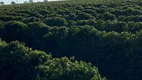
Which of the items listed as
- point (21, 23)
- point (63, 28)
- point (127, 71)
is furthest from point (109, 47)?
point (21, 23)

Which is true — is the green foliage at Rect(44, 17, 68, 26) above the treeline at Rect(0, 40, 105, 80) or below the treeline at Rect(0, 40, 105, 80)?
below

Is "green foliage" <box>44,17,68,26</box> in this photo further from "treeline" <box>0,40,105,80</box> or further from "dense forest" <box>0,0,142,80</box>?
"treeline" <box>0,40,105,80</box>

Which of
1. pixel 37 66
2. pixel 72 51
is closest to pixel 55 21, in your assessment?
pixel 72 51

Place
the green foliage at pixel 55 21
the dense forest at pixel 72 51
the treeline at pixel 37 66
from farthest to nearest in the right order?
the green foliage at pixel 55 21
the dense forest at pixel 72 51
the treeline at pixel 37 66

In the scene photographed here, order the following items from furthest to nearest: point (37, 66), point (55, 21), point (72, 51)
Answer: point (55, 21)
point (72, 51)
point (37, 66)

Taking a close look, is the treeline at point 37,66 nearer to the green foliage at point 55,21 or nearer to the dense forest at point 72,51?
the dense forest at point 72,51

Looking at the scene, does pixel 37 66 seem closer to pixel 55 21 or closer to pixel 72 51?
pixel 72 51

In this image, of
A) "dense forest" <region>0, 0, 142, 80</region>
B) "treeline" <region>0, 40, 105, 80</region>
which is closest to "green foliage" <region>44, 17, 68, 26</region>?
"dense forest" <region>0, 0, 142, 80</region>

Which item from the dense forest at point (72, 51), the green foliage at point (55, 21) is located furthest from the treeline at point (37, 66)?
the green foliage at point (55, 21)
